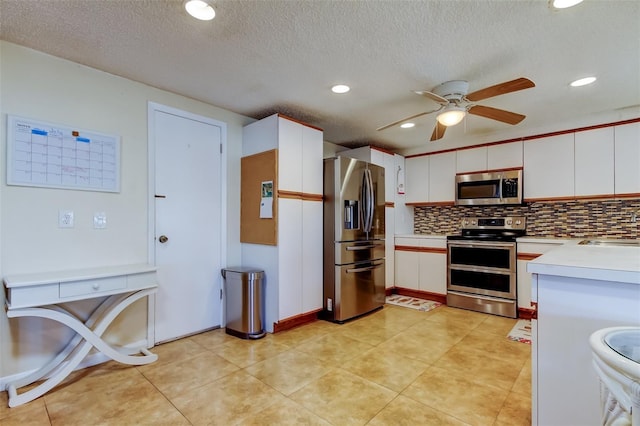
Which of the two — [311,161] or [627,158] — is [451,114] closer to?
[311,161]

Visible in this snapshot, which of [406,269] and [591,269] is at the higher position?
[591,269]

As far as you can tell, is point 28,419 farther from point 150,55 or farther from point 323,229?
point 323,229

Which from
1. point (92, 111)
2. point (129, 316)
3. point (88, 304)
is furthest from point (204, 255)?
point (92, 111)

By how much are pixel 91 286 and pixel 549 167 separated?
15.3 feet

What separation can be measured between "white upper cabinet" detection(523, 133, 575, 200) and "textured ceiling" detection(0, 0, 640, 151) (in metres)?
0.60

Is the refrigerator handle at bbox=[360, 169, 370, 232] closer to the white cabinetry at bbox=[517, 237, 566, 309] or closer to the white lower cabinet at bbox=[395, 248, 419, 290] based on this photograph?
the white lower cabinet at bbox=[395, 248, 419, 290]

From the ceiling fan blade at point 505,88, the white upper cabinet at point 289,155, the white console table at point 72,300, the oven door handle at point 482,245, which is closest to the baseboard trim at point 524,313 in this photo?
the oven door handle at point 482,245

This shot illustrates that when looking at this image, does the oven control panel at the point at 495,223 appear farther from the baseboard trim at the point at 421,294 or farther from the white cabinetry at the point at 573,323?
the white cabinetry at the point at 573,323

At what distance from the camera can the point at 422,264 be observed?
435cm

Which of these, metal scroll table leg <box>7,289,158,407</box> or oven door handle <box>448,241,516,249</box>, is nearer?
metal scroll table leg <box>7,289,158,407</box>

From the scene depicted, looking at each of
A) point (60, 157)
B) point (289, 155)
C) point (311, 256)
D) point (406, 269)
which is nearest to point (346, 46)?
point (289, 155)

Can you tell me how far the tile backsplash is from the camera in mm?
3344

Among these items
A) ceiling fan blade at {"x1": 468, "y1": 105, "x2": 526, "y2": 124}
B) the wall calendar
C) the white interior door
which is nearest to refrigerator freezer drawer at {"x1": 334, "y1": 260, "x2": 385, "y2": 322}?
the white interior door

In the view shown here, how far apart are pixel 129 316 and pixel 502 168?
4425 mm
